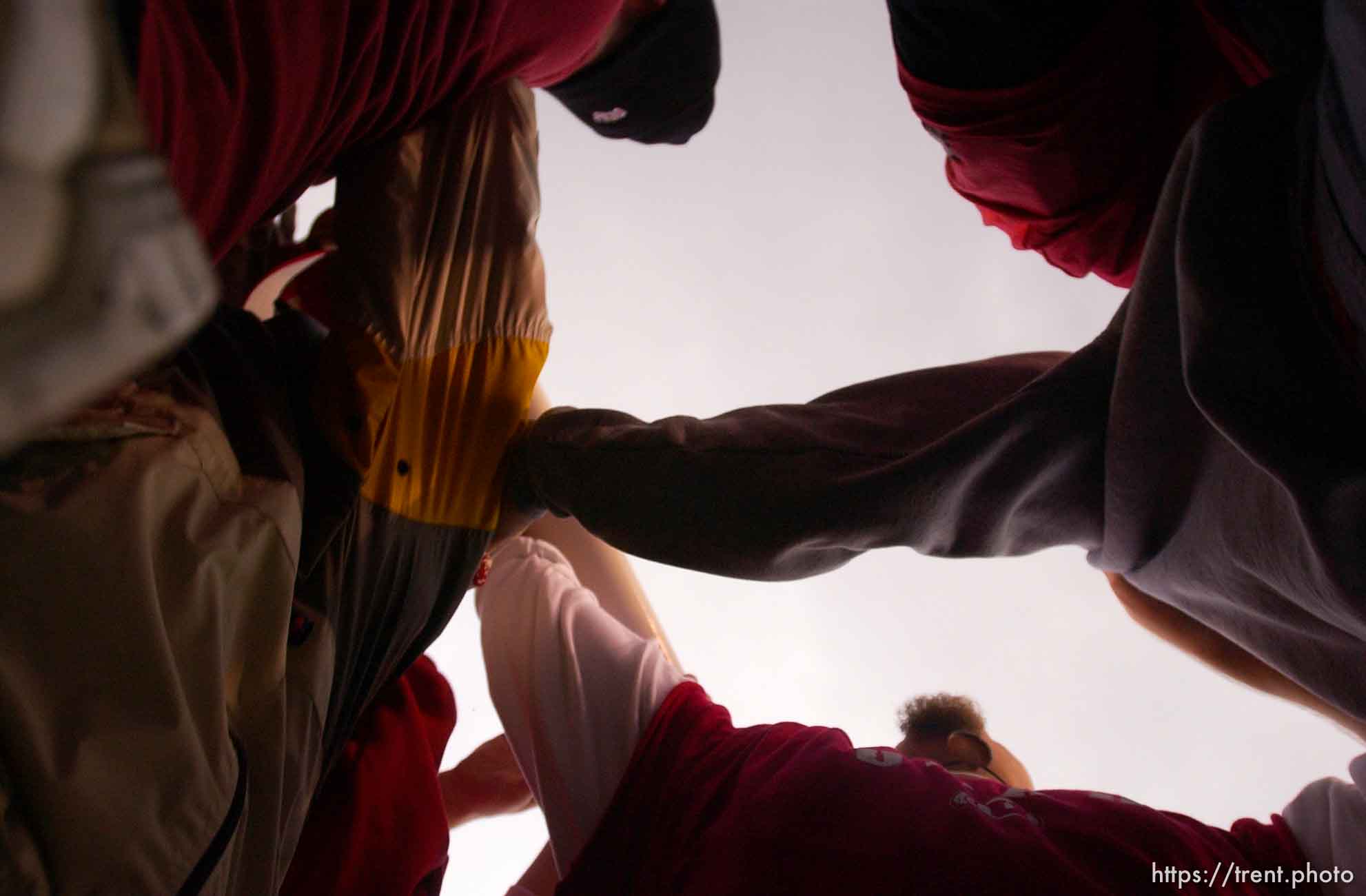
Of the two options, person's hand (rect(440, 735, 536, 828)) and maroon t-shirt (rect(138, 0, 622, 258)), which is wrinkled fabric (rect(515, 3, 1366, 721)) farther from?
person's hand (rect(440, 735, 536, 828))

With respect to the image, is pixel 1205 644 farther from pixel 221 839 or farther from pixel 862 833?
pixel 221 839

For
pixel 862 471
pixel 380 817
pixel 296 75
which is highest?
pixel 296 75

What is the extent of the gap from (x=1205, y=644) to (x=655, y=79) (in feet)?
2.16

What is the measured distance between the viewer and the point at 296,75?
387 mm

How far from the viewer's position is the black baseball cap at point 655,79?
27.0 inches

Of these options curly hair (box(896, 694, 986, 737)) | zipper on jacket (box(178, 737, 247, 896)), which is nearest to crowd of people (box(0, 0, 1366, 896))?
zipper on jacket (box(178, 737, 247, 896))

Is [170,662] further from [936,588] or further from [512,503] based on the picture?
[936,588]

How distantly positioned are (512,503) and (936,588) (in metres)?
0.67

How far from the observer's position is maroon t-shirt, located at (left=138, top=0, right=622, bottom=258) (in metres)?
0.33

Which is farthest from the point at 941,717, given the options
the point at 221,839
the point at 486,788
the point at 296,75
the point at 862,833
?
the point at 296,75

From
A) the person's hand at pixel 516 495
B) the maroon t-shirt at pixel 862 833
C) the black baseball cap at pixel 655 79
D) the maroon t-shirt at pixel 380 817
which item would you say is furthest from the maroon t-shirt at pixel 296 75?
the maroon t-shirt at pixel 862 833

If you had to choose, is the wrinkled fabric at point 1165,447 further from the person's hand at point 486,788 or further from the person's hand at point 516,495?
the person's hand at point 486,788

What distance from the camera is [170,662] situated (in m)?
0.28

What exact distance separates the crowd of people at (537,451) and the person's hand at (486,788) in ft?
0.05
